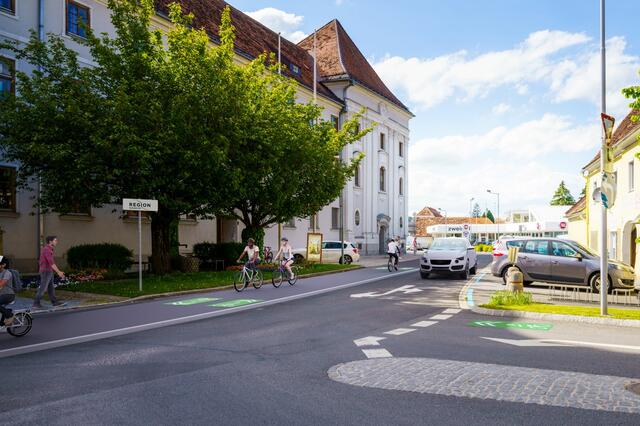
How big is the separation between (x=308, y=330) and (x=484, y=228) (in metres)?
91.3

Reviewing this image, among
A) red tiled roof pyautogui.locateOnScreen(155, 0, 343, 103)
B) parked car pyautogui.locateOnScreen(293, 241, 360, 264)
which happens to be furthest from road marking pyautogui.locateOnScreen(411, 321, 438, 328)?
parked car pyautogui.locateOnScreen(293, 241, 360, 264)

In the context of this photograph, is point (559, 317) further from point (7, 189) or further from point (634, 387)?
point (7, 189)

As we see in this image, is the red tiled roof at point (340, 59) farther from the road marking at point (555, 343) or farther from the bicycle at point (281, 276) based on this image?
the road marking at point (555, 343)

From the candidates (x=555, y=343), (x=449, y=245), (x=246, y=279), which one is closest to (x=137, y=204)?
(x=246, y=279)

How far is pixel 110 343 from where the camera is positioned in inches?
365

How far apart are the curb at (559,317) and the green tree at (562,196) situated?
119016 mm

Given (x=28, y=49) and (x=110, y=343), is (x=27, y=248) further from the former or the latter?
(x=110, y=343)

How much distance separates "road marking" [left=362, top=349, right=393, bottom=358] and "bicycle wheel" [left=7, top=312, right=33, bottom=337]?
626cm

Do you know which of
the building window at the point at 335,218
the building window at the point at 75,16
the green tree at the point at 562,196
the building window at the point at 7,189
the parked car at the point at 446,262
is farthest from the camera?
the green tree at the point at 562,196

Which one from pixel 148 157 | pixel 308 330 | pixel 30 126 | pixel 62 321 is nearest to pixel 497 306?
pixel 308 330

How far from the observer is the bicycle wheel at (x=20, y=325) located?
10.1 metres

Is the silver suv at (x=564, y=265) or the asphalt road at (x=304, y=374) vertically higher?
the silver suv at (x=564, y=265)

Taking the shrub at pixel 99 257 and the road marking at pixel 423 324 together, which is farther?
the shrub at pixel 99 257

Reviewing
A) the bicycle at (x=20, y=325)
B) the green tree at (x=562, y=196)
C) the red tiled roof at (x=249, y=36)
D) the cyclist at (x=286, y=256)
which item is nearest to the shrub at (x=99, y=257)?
the cyclist at (x=286, y=256)
